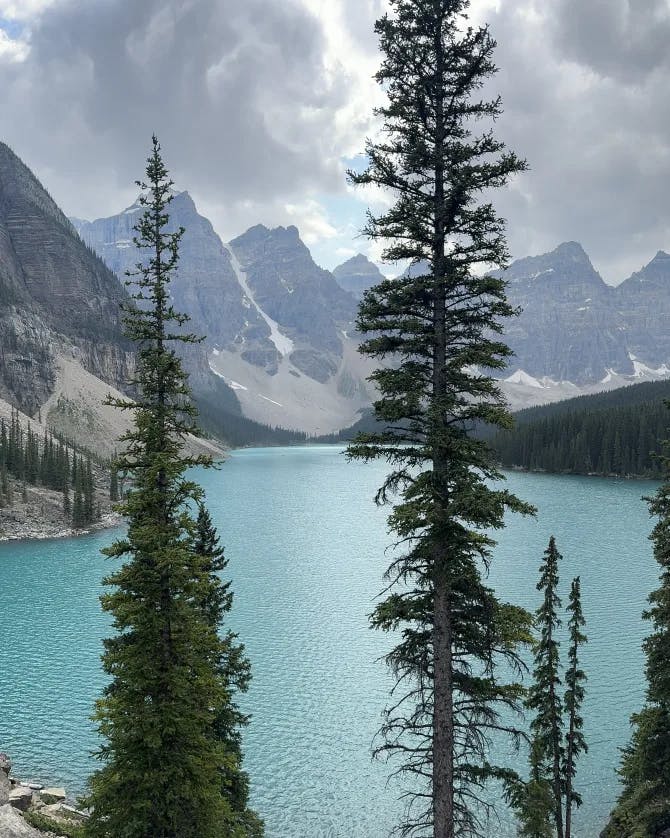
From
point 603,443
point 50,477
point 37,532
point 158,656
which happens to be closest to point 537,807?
point 158,656

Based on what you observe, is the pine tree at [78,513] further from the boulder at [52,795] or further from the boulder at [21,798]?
the boulder at [21,798]

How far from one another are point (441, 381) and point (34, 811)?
22582mm

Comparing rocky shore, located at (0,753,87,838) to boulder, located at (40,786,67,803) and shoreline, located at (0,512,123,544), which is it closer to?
boulder, located at (40,786,67,803)

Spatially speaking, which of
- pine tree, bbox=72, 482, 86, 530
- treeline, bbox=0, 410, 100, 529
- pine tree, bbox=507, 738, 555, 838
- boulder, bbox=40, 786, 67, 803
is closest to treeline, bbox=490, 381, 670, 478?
treeline, bbox=0, 410, 100, 529

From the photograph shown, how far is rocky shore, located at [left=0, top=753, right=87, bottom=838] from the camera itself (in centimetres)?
1883

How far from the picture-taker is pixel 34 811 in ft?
73.6

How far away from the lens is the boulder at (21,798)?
2253cm

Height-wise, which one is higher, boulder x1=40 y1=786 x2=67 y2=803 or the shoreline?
the shoreline

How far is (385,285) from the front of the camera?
1427cm

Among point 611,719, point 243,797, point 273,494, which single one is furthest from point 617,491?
point 243,797

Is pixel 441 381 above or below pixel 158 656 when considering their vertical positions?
above

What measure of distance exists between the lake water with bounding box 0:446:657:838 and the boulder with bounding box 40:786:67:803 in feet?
8.26

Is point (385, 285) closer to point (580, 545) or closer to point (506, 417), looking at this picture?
point (506, 417)

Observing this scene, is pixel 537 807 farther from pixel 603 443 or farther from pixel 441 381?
pixel 603 443
